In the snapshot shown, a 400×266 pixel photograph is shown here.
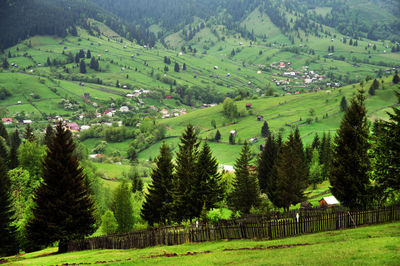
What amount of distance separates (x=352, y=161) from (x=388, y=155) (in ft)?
23.4

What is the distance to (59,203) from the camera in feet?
144

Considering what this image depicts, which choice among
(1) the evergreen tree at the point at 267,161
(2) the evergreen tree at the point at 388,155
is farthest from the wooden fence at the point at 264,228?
(1) the evergreen tree at the point at 267,161

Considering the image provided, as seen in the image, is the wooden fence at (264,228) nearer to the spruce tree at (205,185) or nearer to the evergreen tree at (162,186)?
the evergreen tree at (162,186)

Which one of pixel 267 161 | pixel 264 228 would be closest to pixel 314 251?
pixel 264 228

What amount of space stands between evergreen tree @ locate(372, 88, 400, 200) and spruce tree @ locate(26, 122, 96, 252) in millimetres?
34780

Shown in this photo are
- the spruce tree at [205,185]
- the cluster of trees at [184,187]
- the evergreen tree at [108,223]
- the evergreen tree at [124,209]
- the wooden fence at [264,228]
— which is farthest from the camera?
the evergreen tree at [124,209]

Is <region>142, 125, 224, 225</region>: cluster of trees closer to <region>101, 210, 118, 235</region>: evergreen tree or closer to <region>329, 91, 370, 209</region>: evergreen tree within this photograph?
<region>101, 210, 118, 235</region>: evergreen tree

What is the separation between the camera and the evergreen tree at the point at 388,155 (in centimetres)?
3269

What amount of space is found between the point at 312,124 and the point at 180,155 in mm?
156668

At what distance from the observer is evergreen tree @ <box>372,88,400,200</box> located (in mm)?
32688

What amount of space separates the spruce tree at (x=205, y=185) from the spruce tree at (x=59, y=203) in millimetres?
16698

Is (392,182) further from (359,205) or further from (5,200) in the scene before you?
(5,200)

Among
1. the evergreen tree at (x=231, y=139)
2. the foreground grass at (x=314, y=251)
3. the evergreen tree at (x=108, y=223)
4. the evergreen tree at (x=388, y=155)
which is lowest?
the evergreen tree at (x=108, y=223)

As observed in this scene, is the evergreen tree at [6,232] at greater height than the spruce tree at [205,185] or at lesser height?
lesser
